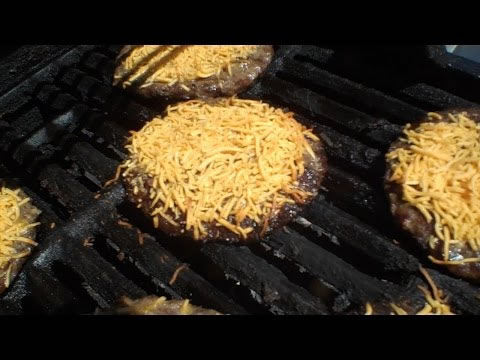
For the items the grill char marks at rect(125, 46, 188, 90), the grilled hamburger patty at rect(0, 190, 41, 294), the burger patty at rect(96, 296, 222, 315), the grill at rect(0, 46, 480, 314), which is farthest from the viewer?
the grill char marks at rect(125, 46, 188, 90)

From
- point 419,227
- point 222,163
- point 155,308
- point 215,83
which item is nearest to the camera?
point 155,308

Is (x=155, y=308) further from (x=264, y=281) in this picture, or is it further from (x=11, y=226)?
(x=11, y=226)

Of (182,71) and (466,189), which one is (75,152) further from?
(466,189)

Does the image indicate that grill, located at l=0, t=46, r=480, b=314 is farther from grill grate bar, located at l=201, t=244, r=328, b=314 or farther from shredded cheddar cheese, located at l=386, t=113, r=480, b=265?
shredded cheddar cheese, located at l=386, t=113, r=480, b=265

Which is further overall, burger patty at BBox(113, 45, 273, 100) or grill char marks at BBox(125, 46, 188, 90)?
grill char marks at BBox(125, 46, 188, 90)

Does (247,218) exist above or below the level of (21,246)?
above

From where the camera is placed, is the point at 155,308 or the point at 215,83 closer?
the point at 155,308

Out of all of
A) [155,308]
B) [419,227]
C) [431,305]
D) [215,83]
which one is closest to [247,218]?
[155,308]

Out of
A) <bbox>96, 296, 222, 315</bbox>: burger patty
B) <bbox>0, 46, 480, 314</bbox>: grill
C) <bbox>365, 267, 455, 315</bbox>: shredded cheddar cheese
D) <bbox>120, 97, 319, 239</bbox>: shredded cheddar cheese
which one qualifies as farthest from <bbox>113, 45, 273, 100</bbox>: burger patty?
<bbox>365, 267, 455, 315</bbox>: shredded cheddar cheese
